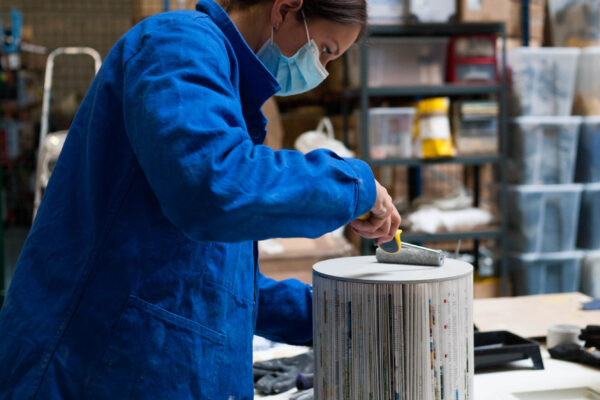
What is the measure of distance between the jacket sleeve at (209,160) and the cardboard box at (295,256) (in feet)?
7.88

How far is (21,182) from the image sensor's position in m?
6.73

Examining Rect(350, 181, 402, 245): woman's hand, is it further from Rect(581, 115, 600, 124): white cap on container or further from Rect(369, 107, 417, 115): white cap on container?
Rect(581, 115, 600, 124): white cap on container

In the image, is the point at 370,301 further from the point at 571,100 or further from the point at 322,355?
the point at 571,100

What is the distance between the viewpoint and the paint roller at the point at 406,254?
111cm

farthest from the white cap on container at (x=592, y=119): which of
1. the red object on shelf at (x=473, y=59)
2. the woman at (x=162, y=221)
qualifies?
the woman at (x=162, y=221)

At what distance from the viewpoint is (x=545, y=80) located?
3.73m

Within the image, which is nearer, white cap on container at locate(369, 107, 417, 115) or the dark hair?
the dark hair

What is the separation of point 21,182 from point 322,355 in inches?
253

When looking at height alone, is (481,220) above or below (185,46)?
below

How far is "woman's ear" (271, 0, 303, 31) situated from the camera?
995 mm

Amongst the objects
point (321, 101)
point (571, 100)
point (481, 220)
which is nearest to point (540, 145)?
point (571, 100)

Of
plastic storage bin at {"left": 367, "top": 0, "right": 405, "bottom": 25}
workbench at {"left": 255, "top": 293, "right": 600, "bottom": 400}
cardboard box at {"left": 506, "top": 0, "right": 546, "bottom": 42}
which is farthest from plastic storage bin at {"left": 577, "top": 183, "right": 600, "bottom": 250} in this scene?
workbench at {"left": 255, "top": 293, "right": 600, "bottom": 400}

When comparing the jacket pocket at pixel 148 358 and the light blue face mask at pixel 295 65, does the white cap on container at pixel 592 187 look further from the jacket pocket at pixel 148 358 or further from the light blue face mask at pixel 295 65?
the jacket pocket at pixel 148 358

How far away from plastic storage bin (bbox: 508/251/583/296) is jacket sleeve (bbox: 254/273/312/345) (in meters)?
2.76
